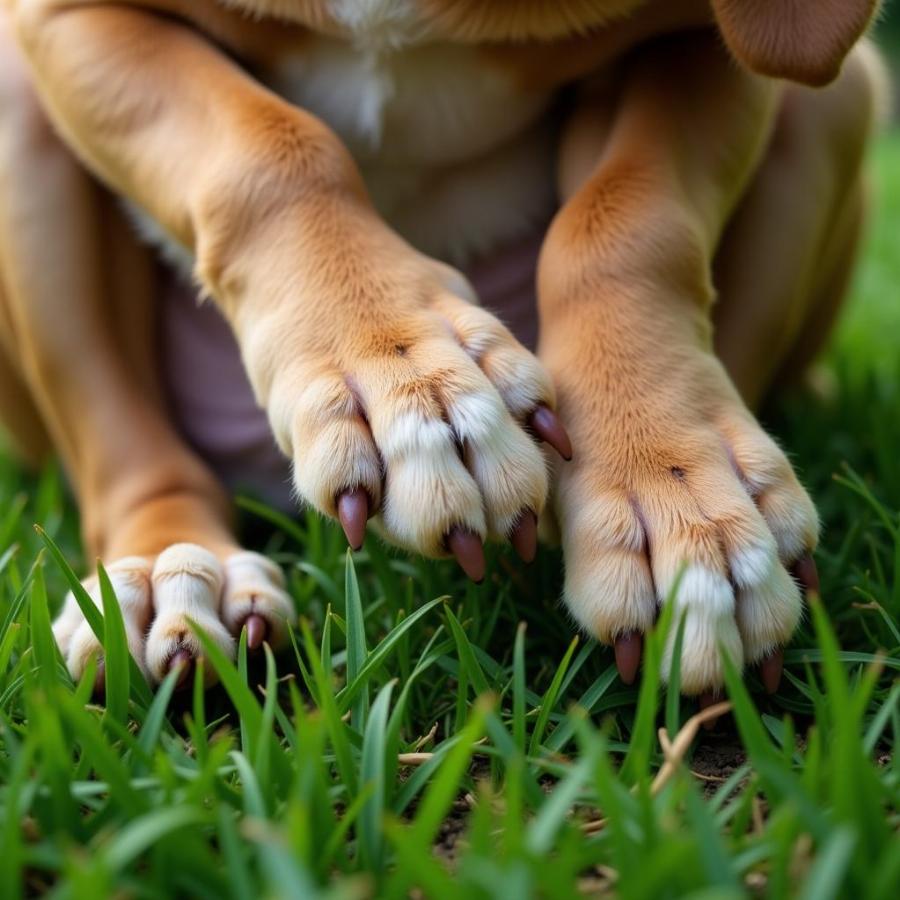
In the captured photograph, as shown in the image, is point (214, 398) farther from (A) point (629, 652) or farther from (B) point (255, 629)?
(A) point (629, 652)

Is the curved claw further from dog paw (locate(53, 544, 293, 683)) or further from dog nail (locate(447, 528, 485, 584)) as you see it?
dog nail (locate(447, 528, 485, 584))

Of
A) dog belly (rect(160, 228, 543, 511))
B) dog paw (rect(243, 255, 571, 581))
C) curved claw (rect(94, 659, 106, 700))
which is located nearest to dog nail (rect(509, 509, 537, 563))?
dog paw (rect(243, 255, 571, 581))

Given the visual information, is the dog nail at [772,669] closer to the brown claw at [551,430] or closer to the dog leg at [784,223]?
the brown claw at [551,430]

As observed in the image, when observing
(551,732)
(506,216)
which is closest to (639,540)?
(551,732)

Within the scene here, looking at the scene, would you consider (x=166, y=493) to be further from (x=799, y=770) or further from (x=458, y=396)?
(x=799, y=770)

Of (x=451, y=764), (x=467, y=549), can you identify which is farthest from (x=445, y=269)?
(x=451, y=764)
